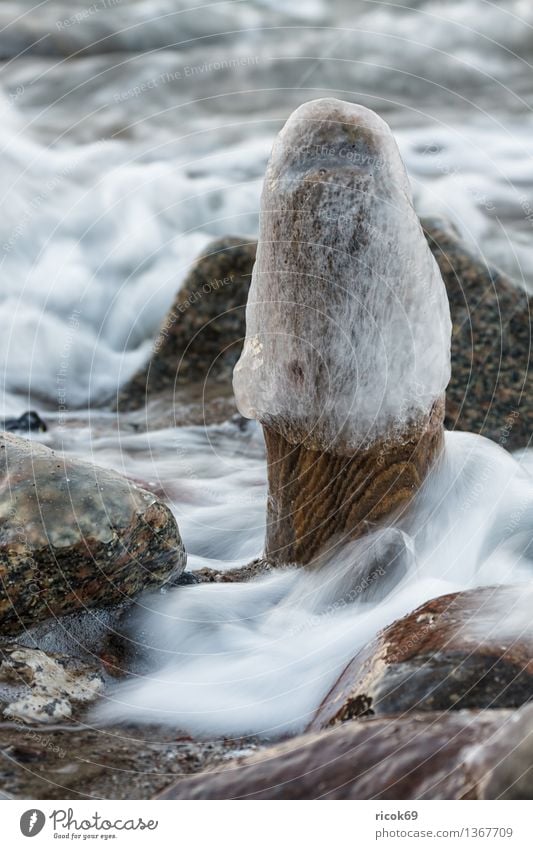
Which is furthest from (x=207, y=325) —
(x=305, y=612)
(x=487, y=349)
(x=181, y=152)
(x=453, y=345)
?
(x=181, y=152)

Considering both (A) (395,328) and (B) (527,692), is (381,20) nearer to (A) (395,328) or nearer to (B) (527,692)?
(A) (395,328)

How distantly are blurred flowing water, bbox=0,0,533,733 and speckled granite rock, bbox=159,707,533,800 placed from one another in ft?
7.18

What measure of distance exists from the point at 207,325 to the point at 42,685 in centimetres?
472

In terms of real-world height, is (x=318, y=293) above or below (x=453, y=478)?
above

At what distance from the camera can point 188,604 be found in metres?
3.45

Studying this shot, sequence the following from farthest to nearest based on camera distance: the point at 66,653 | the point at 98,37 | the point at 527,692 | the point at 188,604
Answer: the point at 98,37 < the point at 188,604 < the point at 66,653 < the point at 527,692

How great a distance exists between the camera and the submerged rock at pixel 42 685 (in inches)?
104
